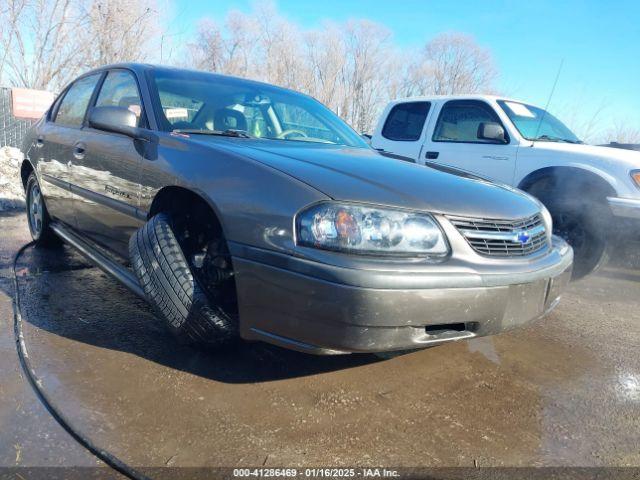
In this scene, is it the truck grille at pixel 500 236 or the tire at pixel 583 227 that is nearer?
the truck grille at pixel 500 236

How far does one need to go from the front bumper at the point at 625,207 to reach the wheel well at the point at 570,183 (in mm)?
89

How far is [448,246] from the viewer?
194 cm

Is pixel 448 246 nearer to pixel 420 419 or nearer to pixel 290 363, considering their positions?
pixel 420 419

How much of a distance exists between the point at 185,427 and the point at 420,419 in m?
0.98

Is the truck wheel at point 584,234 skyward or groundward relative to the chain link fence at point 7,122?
skyward

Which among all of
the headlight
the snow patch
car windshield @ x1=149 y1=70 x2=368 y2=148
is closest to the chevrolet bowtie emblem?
the headlight

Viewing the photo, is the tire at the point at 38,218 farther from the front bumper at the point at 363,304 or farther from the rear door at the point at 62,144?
the front bumper at the point at 363,304

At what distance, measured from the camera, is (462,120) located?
5570 mm

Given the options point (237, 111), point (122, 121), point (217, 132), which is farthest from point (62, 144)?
point (217, 132)

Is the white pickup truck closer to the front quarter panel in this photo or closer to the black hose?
the front quarter panel

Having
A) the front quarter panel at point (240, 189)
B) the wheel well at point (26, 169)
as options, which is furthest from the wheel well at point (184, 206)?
the wheel well at point (26, 169)

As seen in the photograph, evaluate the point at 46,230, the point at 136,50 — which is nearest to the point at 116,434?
the point at 46,230

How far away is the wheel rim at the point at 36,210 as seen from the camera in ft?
14.3

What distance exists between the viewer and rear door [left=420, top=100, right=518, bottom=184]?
5.01 meters
